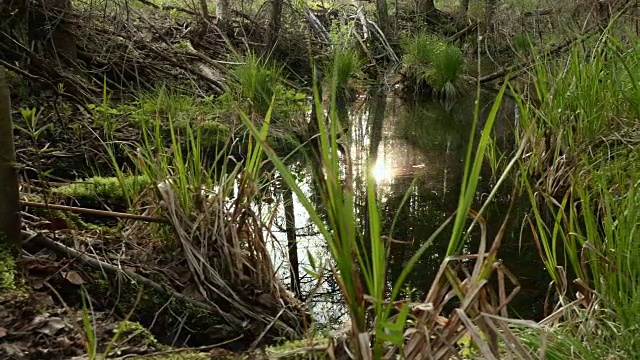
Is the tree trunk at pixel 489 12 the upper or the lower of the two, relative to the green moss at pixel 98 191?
upper

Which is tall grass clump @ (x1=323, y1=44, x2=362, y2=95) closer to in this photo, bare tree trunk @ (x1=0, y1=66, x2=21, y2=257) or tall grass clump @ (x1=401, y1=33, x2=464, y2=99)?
tall grass clump @ (x1=401, y1=33, x2=464, y2=99)

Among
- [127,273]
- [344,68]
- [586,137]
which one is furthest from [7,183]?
[344,68]

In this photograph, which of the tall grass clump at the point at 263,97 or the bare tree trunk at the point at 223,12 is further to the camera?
the bare tree trunk at the point at 223,12

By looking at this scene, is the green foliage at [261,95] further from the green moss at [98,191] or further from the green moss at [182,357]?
the green moss at [182,357]

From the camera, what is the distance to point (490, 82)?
9.07 meters

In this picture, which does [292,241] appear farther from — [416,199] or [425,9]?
[425,9]

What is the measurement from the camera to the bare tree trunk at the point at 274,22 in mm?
7076

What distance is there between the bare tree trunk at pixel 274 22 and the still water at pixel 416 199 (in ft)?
4.45

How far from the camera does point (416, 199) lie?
12.9 feet

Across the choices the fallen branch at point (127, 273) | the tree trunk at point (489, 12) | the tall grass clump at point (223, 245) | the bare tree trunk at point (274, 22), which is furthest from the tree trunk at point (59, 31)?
the tree trunk at point (489, 12)

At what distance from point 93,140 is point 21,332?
257 centimetres

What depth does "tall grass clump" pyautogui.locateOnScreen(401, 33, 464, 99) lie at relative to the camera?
26.3 feet

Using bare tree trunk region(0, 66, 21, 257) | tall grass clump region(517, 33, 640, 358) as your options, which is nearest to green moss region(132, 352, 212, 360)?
bare tree trunk region(0, 66, 21, 257)

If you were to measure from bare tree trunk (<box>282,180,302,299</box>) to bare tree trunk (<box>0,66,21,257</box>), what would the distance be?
1.10 metres
